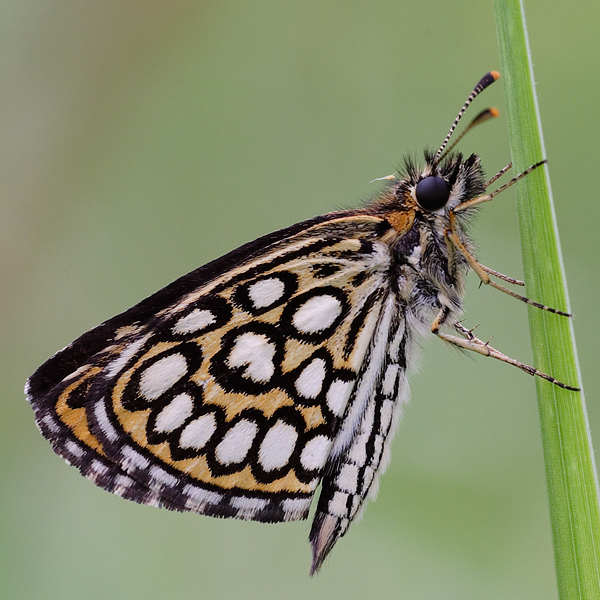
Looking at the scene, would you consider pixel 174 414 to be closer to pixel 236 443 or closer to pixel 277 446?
pixel 236 443

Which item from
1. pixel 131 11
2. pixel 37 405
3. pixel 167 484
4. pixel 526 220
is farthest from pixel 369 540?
pixel 131 11

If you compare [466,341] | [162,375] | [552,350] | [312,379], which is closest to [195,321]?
[162,375]

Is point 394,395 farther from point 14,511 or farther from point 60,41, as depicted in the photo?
point 60,41

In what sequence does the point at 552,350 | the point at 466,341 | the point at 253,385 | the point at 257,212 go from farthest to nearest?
the point at 257,212
the point at 253,385
the point at 466,341
the point at 552,350

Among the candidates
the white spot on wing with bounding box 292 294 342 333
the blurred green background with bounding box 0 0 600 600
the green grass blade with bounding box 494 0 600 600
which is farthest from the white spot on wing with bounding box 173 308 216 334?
the blurred green background with bounding box 0 0 600 600

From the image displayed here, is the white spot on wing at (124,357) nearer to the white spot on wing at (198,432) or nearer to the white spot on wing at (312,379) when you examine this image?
the white spot on wing at (198,432)

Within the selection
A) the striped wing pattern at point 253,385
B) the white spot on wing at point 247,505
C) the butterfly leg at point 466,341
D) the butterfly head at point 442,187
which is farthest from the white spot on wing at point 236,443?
the butterfly head at point 442,187

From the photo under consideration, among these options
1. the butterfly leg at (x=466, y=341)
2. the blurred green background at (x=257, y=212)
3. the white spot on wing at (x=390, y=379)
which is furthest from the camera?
the blurred green background at (x=257, y=212)
